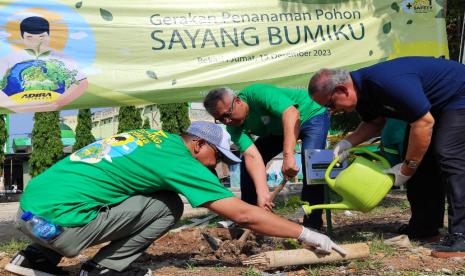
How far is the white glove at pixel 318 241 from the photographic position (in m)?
2.53

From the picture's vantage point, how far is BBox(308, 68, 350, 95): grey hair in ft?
9.62

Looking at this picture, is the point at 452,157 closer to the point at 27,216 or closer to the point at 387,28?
the point at 387,28

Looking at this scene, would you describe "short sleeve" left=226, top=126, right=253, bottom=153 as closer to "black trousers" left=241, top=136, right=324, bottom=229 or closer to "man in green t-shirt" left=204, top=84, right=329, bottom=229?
"man in green t-shirt" left=204, top=84, right=329, bottom=229

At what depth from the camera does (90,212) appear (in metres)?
2.44

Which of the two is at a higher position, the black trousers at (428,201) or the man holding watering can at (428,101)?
the man holding watering can at (428,101)

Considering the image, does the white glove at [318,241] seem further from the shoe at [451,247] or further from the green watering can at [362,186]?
the shoe at [451,247]

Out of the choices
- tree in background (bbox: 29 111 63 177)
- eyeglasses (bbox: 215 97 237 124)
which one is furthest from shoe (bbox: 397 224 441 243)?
tree in background (bbox: 29 111 63 177)

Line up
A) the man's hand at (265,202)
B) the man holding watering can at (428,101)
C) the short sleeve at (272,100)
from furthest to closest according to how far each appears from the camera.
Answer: the short sleeve at (272,100)
the man's hand at (265,202)
the man holding watering can at (428,101)

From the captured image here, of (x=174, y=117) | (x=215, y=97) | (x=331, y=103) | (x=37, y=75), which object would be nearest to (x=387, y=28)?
(x=331, y=103)

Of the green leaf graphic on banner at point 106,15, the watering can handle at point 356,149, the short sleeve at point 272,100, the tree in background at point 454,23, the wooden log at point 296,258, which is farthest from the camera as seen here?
the tree in background at point 454,23

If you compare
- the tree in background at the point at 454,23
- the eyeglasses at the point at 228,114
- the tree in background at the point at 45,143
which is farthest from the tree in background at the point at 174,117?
the eyeglasses at the point at 228,114

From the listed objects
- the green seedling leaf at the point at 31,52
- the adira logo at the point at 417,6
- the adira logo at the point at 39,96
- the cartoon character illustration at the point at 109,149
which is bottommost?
the cartoon character illustration at the point at 109,149

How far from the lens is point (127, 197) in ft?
8.39

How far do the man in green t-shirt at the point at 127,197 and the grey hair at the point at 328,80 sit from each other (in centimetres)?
72
